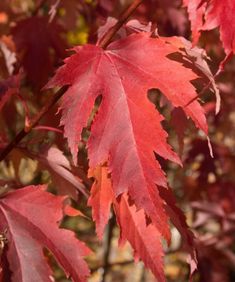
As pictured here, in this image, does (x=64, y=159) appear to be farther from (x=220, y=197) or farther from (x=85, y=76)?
(x=220, y=197)

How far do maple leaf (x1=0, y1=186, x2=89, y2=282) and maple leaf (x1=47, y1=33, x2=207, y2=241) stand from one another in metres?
0.13

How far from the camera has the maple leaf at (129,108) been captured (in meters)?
0.89

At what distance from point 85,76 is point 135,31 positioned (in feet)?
0.71

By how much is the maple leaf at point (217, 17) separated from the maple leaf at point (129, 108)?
0.29ft

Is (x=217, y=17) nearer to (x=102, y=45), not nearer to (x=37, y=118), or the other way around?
(x=102, y=45)

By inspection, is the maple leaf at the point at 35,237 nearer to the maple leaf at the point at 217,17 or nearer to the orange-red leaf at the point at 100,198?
the orange-red leaf at the point at 100,198

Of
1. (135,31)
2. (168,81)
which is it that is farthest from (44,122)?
(168,81)

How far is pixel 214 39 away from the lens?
228cm

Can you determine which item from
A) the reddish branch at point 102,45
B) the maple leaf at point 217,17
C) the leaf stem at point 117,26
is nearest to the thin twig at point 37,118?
the reddish branch at point 102,45

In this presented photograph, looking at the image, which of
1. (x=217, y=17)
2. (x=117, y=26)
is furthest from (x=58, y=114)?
(x=217, y=17)

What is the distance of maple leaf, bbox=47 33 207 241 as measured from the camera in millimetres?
892

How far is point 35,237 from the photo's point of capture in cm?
95

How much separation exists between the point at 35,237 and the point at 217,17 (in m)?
0.46

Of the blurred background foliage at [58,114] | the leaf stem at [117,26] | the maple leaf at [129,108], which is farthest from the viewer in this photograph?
the blurred background foliage at [58,114]
